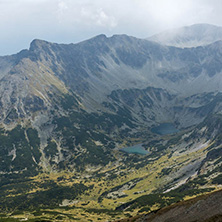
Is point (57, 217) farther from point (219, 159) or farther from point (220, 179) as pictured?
point (219, 159)

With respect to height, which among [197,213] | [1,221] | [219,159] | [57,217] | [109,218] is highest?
[197,213]

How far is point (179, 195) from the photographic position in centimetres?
14875

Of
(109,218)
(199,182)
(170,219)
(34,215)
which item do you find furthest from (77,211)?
(170,219)

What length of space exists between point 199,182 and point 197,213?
12479 cm

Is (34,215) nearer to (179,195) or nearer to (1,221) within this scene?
(1,221)

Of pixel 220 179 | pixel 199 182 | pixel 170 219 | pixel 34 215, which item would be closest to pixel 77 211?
pixel 34 215

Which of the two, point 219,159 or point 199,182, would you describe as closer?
point 199,182

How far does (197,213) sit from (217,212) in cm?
535

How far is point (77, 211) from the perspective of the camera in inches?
7003

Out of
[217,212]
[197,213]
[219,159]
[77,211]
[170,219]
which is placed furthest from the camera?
[219,159]

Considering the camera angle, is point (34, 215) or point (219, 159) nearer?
point (34, 215)

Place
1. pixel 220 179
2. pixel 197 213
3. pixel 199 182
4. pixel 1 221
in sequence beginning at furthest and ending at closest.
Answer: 1. pixel 199 182
2. pixel 220 179
3. pixel 1 221
4. pixel 197 213

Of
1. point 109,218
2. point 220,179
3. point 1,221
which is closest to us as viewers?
point 1,221

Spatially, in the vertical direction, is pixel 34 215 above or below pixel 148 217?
below
